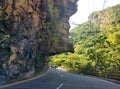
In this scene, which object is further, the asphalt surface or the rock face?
the rock face

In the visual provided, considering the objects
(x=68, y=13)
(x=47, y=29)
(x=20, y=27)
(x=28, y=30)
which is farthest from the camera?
(x=68, y=13)

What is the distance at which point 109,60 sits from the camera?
173 feet

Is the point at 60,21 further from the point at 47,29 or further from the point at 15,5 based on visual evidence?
the point at 15,5

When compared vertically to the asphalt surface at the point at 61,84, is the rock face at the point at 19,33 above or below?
above

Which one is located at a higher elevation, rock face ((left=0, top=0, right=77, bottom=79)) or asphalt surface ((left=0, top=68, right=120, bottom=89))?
rock face ((left=0, top=0, right=77, bottom=79))

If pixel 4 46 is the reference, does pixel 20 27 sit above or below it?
above

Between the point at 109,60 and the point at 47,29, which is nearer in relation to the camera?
the point at 47,29

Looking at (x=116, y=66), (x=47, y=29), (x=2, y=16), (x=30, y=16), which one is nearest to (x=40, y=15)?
(x=47, y=29)

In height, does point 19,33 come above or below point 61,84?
above

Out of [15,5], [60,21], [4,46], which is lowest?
[4,46]

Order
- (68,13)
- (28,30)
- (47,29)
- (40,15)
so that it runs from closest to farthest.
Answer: (28,30)
(40,15)
(47,29)
(68,13)

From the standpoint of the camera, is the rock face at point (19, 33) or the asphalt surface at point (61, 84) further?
the rock face at point (19, 33)

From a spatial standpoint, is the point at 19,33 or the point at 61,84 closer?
the point at 61,84

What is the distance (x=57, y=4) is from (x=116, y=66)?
1388 centimetres
